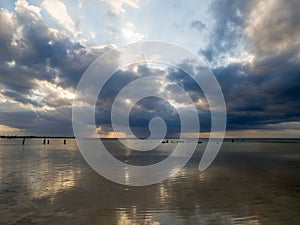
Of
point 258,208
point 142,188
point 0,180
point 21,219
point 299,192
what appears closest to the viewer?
point 21,219

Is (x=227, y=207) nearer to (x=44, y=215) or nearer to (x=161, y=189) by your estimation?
(x=161, y=189)

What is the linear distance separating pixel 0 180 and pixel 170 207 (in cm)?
1749

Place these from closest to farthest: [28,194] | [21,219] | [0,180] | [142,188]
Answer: [21,219] < [28,194] < [142,188] < [0,180]

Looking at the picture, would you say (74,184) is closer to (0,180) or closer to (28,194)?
(28,194)

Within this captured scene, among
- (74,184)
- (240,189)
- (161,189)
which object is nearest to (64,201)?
(74,184)

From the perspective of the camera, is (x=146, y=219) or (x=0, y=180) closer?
(x=146, y=219)

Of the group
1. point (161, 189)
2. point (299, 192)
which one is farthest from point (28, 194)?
point (299, 192)

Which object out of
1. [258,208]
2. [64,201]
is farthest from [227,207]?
[64,201]

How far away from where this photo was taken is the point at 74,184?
2338cm

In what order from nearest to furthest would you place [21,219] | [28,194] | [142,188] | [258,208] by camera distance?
[21,219], [258,208], [28,194], [142,188]

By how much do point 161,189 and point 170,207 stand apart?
18.4ft

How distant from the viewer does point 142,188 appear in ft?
73.0

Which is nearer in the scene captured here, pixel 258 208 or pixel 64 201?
pixel 258 208

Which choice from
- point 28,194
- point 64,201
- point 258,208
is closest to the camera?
point 258,208
